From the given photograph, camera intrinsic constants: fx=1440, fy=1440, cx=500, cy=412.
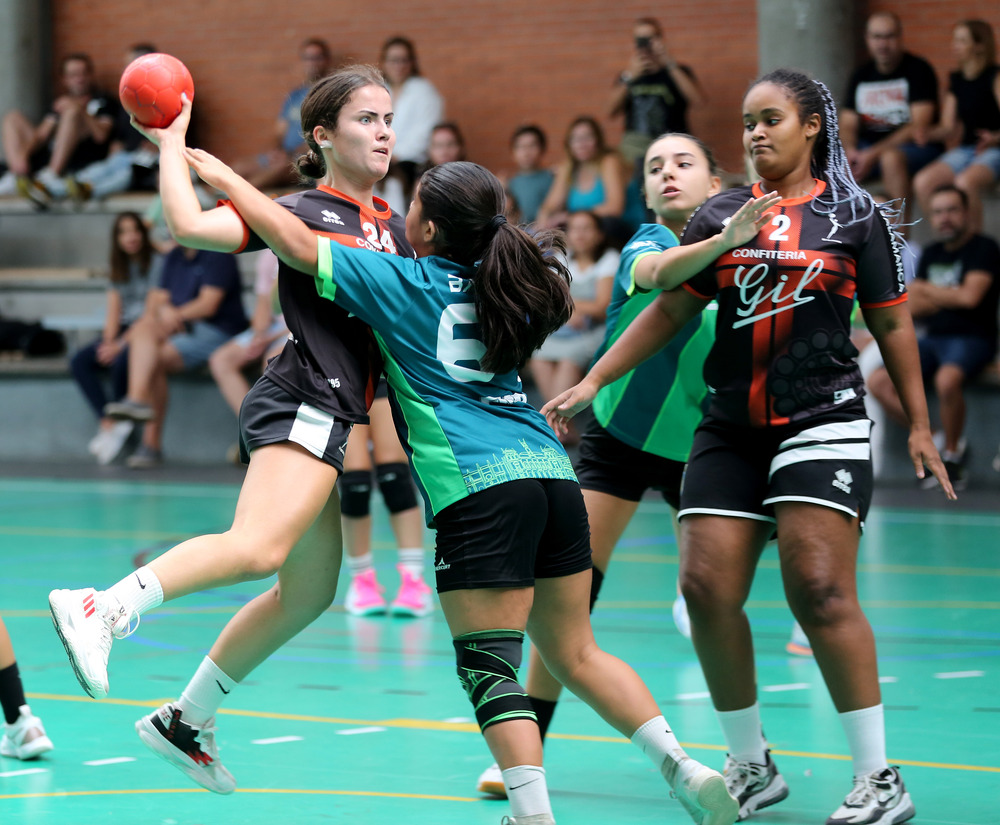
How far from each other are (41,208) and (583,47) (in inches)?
227

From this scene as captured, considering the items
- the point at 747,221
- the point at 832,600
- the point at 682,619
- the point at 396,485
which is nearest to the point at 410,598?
the point at 396,485

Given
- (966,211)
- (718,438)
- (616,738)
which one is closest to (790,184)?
(718,438)

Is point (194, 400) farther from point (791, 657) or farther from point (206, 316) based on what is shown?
point (791, 657)

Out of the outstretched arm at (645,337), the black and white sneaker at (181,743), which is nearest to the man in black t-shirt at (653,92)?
the outstretched arm at (645,337)

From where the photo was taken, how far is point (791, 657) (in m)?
5.61

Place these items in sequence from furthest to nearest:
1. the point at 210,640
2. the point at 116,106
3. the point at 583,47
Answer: the point at 116,106 < the point at 583,47 < the point at 210,640

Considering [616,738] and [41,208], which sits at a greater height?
[41,208]

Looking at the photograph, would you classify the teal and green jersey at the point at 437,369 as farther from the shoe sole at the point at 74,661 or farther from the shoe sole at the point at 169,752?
the shoe sole at the point at 169,752

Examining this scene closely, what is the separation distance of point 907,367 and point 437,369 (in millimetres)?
1301

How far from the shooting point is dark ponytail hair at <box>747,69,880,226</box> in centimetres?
373

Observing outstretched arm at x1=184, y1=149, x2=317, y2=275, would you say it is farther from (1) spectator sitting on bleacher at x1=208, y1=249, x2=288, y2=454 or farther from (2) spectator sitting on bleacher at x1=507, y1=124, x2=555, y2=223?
(2) spectator sitting on bleacher at x1=507, y1=124, x2=555, y2=223

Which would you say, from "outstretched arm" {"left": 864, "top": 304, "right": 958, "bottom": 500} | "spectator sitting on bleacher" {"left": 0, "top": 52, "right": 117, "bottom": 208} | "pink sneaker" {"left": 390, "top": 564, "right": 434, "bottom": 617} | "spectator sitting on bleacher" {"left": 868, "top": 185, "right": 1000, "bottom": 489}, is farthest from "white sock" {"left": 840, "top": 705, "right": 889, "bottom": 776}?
"spectator sitting on bleacher" {"left": 0, "top": 52, "right": 117, "bottom": 208}

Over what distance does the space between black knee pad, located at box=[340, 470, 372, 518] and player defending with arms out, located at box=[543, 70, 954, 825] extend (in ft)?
9.23

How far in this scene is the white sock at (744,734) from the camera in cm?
378
